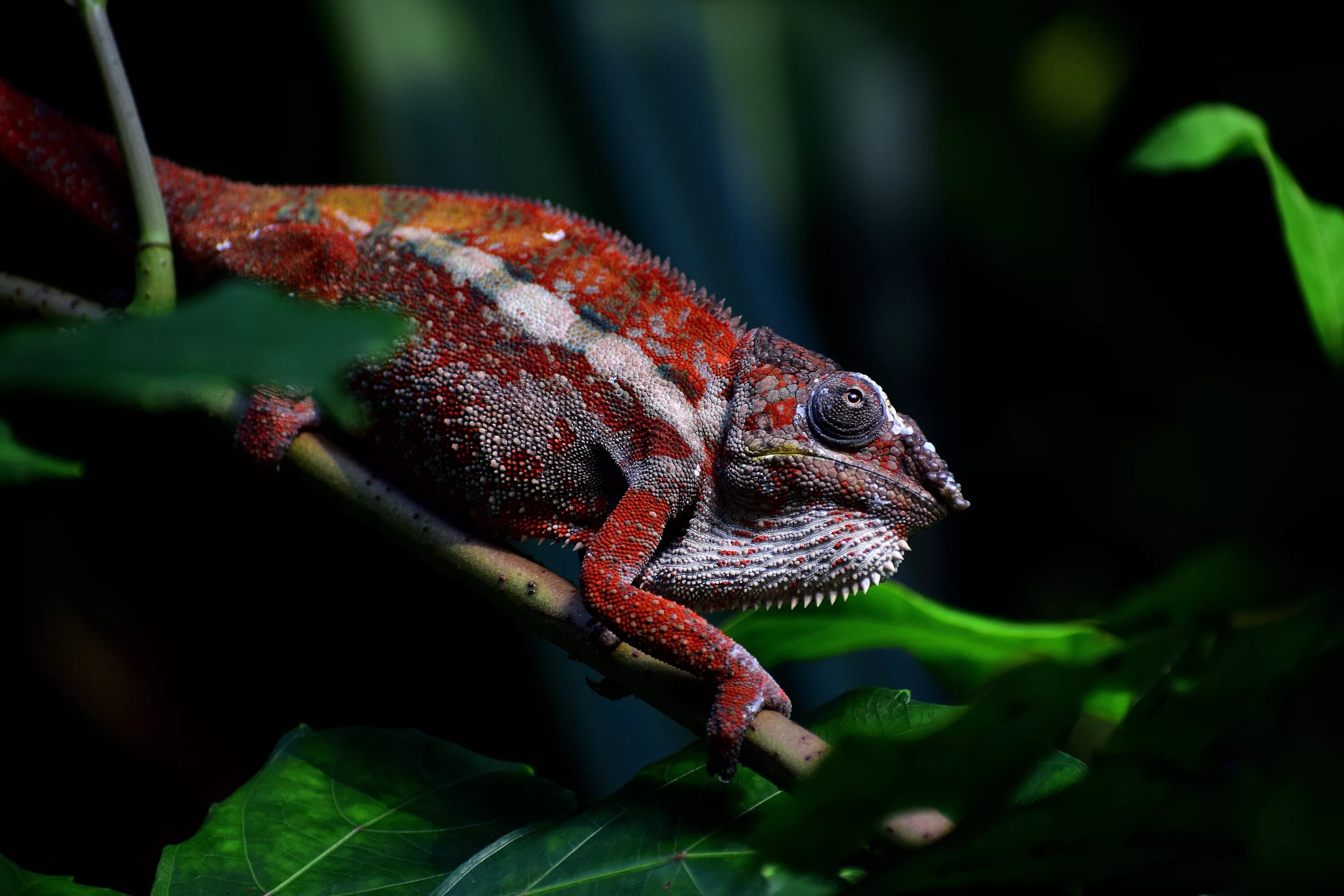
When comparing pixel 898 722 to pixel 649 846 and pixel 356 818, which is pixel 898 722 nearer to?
pixel 649 846

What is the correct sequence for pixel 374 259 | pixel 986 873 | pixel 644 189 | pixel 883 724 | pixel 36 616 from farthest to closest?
1. pixel 644 189
2. pixel 36 616
3. pixel 374 259
4. pixel 883 724
5. pixel 986 873

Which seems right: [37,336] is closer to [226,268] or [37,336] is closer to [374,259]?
[374,259]

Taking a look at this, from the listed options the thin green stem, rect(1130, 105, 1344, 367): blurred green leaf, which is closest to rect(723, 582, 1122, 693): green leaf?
rect(1130, 105, 1344, 367): blurred green leaf

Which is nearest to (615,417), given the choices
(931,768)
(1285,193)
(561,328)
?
(561,328)

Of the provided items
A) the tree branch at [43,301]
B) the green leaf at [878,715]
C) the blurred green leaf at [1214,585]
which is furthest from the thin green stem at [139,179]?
the blurred green leaf at [1214,585]

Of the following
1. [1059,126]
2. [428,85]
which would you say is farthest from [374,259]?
[1059,126]
